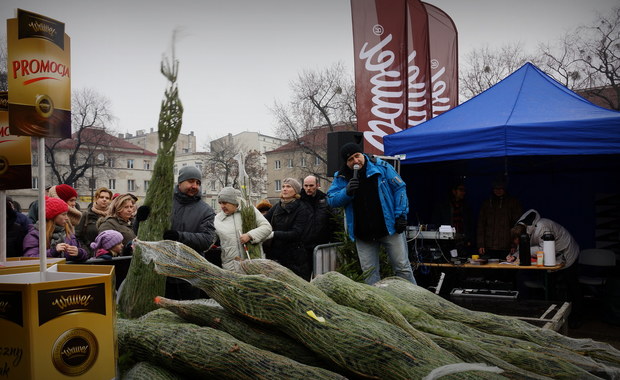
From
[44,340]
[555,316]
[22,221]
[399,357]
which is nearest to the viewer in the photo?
[44,340]

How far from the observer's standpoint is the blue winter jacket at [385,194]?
5.85 m

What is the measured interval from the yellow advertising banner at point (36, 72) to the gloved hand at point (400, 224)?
4.71 metres

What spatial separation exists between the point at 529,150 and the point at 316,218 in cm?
293

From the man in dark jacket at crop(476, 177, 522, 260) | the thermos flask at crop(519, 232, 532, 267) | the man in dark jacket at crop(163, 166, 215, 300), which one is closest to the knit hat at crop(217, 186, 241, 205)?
the man in dark jacket at crop(163, 166, 215, 300)

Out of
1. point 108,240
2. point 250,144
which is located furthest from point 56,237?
point 250,144

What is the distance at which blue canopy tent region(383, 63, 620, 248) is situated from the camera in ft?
19.3

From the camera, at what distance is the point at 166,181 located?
2.56 metres

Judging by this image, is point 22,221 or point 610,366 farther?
point 22,221

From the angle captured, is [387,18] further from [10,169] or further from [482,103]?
[10,169]

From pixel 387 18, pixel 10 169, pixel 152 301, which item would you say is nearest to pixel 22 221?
pixel 152 301

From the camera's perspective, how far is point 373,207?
232 inches

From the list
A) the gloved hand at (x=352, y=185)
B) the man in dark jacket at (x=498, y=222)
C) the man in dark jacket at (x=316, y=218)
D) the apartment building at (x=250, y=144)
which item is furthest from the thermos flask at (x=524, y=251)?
the apartment building at (x=250, y=144)

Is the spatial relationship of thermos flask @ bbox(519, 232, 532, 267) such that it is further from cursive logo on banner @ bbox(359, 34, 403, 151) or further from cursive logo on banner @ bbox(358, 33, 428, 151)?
cursive logo on banner @ bbox(359, 34, 403, 151)

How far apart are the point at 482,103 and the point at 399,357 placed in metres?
6.33
